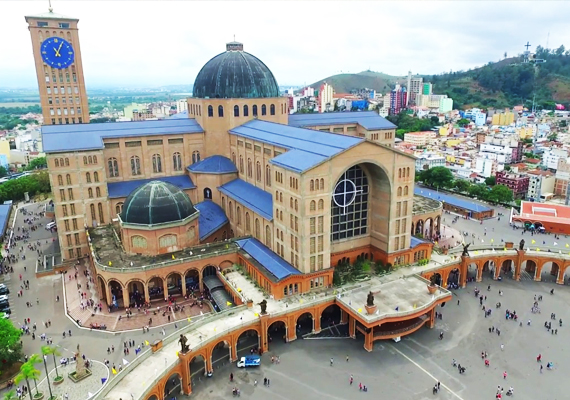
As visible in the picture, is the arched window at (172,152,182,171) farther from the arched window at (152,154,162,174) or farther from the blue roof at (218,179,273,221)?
the blue roof at (218,179,273,221)

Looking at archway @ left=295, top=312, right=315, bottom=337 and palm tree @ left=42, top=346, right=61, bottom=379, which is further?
archway @ left=295, top=312, right=315, bottom=337

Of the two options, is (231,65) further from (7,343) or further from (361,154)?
(7,343)

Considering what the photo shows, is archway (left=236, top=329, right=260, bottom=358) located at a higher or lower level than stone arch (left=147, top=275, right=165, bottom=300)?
lower

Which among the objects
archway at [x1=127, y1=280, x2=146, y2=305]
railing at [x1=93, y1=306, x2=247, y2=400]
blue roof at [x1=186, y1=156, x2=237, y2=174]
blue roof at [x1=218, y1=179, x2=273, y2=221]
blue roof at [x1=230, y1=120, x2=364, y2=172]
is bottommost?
archway at [x1=127, y1=280, x2=146, y2=305]

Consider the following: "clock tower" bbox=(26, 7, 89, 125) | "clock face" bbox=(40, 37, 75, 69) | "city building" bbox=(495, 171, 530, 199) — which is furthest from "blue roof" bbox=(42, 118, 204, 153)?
"city building" bbox=(495, 171, 530, 199)

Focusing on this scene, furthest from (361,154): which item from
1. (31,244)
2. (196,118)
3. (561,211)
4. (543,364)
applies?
(31,244)

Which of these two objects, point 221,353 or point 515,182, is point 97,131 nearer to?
point 221,353

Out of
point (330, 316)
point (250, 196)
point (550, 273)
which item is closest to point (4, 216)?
point (250, 196)
